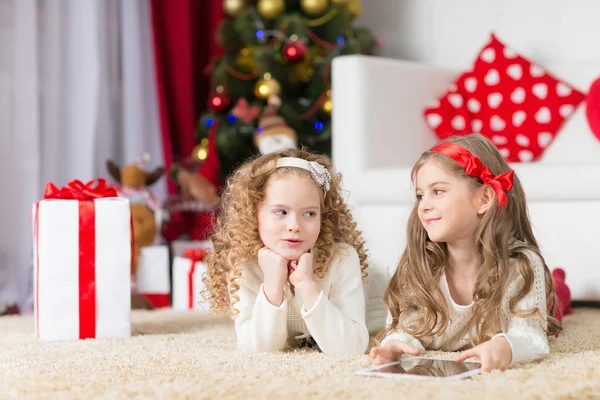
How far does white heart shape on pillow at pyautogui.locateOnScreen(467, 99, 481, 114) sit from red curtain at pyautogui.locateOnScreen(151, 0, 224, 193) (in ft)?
4.07

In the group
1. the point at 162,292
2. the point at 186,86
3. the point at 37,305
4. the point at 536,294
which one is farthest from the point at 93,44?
the point at 536,294

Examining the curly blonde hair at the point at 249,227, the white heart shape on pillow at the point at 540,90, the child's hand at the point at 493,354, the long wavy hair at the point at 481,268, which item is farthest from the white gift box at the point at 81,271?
the white heart shape on pillow at the point at 540,90

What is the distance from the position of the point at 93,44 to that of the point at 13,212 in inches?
28.4

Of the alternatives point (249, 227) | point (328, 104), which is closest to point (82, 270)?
point (249, 227)

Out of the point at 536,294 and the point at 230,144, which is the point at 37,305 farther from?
the point at 230,144

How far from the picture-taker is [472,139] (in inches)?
58.5

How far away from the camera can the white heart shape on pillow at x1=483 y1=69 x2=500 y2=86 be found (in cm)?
272

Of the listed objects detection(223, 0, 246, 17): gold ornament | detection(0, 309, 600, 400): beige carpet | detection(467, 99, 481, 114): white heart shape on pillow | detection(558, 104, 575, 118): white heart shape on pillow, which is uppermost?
detection(223, 0, 246, 17): gold ornament

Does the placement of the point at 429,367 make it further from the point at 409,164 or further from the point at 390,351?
the point at 409,164

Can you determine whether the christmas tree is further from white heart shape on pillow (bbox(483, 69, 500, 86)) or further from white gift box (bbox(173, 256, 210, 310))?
white gift box (bbox(173, 256, 210, 310))

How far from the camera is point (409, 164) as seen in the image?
2.63 meters

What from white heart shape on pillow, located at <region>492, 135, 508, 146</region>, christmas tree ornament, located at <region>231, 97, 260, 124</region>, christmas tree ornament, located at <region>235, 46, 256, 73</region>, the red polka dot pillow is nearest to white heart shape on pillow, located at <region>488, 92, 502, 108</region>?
the red polka dot pillow

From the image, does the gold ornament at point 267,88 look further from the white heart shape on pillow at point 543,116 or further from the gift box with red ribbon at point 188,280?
the white heart shape on pillow at point 543,116

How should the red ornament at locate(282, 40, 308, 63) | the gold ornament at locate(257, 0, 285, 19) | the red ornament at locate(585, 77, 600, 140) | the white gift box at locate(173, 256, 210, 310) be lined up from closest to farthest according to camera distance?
the white gift box at locate(173, 256, 210, 310)
the red ornament at locate(585, 77, 600, 140)
the red ornament at locate(282, 40, 308, 63)
the gold ornament at locate(257, 0, 285, 19)
